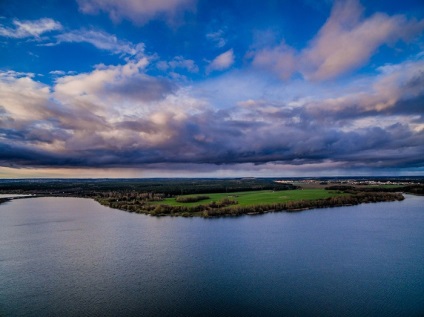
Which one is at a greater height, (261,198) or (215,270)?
(261,198)

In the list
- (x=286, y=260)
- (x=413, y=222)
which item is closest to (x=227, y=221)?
(x=286, y=260)

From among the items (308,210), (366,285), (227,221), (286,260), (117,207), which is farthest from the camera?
(117,207)

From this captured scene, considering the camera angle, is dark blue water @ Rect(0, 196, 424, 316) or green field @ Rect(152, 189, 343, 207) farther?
green field @ Rect(152, 189, 343, 207)

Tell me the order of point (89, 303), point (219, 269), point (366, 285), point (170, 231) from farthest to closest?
point (170, 231)
point (219, 269)
point (366, 285)
point (89, 303)

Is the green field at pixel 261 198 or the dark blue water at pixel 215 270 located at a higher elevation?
the green field at pixel 261 198

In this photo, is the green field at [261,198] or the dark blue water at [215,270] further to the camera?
the green field at [261,198]

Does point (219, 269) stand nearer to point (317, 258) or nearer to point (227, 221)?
point (317, 258)

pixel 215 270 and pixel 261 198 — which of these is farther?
pixel 261 198

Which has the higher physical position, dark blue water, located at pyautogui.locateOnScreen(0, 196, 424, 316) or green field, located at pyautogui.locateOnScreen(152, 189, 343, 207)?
green field, located at pyautogui.locateOnScreen(152, 189, 343, 207)
